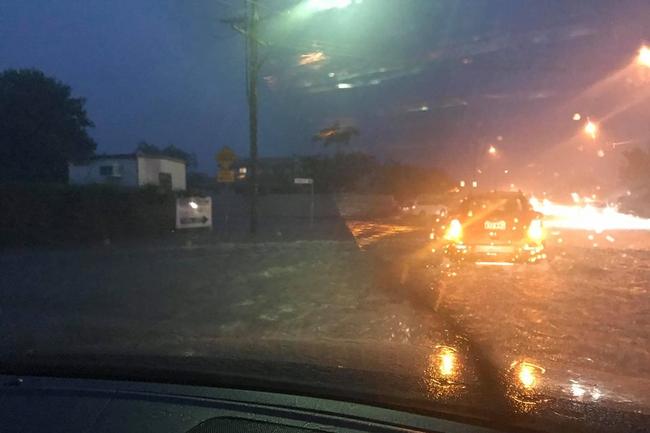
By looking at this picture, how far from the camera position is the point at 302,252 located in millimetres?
23156

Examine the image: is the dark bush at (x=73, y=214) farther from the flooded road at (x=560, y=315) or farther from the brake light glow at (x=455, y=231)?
the brake light glow at (x=455, y=231)

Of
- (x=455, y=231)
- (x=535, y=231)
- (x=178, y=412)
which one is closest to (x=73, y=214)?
(x=455, y=231)

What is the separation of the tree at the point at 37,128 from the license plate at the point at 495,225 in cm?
3385

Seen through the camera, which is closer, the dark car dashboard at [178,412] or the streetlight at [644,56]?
the dark car dashboard at [178,412]

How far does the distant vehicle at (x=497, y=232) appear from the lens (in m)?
16.5

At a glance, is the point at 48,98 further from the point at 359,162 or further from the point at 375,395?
the point at 375,395

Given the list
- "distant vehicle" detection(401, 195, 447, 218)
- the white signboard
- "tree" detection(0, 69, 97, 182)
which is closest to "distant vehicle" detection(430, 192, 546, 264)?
the white signboard

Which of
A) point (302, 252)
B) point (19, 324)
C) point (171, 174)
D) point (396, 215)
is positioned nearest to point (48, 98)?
point (171, 174)

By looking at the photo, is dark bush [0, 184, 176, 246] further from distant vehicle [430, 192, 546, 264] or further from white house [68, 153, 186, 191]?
distant vehicle [430, 192, 546, 264]

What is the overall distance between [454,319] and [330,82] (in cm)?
1866

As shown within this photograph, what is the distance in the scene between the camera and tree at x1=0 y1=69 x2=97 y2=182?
46.2 m

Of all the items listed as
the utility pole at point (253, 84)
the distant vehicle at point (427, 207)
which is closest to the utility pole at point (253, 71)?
the utility pole at point (253, 84)

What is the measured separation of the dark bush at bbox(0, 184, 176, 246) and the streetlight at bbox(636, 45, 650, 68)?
17743mm

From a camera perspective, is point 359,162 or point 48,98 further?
point 359,162
